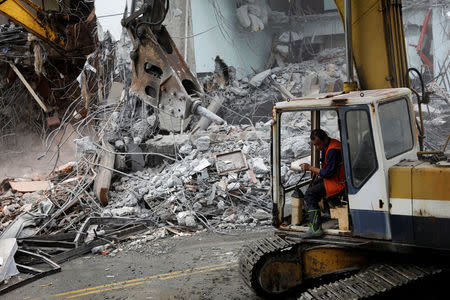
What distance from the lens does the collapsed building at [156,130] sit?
5.62 meters

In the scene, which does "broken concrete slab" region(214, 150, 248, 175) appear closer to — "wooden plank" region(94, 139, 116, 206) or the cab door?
"wooden plank" region(94, 139, 116, 206)

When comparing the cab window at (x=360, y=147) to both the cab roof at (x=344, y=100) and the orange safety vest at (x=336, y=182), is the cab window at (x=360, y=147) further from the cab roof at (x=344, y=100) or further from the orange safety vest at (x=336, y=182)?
the orange safety vest at (x=336, y=182)

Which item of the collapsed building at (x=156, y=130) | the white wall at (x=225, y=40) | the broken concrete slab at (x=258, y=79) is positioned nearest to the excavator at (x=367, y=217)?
the collapsed building at (x=156, y=130)

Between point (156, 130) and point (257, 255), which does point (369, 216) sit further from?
point (156, 130)

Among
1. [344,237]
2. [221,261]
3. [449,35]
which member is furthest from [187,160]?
[449,35]

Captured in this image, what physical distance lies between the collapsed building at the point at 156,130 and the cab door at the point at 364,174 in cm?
167

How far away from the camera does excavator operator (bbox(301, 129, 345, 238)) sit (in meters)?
4.39

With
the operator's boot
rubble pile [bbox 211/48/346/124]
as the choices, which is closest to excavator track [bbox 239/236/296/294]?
the operator's boot

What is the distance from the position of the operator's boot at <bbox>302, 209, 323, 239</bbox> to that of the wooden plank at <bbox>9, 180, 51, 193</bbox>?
7.44 metres

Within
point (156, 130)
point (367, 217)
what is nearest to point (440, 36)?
point (156, 130)

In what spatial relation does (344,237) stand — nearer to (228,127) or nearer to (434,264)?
(434,264)

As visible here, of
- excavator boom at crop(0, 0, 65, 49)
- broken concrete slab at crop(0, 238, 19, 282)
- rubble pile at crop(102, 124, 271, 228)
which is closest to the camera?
broken concrete slab at crop(0, 238, 19, 282)

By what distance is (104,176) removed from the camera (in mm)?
9531

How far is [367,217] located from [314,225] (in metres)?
0.60
